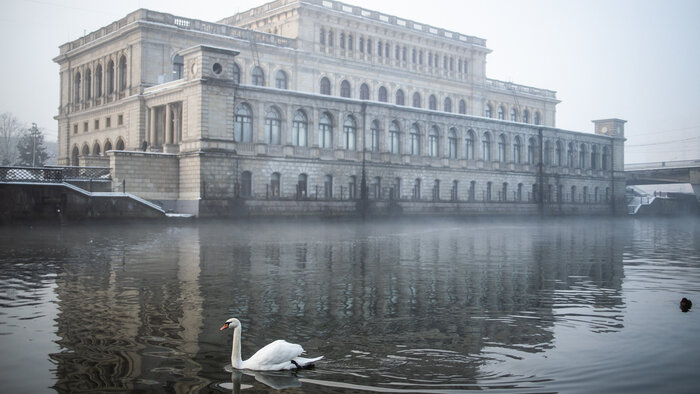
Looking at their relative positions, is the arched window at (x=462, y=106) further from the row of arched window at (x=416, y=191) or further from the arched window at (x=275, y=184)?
the arched window at (x=275, y=184)

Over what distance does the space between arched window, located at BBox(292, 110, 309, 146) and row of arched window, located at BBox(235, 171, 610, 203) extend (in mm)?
3005

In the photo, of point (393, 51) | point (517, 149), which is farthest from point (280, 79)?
point (517, 149)

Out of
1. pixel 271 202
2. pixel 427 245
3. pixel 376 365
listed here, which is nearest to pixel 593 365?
pixel 376 365

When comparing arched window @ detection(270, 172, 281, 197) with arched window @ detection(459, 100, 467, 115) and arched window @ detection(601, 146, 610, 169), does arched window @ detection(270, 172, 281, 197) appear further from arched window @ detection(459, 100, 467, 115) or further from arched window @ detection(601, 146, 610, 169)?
arched window @ detection(601, 146, 610, 169)

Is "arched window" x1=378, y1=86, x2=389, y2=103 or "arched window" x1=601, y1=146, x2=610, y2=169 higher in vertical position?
"arched window" x1=378, y1=86, x2=389, y2=103

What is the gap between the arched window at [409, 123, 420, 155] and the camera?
72.7 metres

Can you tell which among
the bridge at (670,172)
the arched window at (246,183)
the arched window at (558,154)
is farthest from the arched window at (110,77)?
the bridge at (670,172)

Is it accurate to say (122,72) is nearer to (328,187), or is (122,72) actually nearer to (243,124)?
(243,124)

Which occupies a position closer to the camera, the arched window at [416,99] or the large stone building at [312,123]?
the large stone building at [312,123]

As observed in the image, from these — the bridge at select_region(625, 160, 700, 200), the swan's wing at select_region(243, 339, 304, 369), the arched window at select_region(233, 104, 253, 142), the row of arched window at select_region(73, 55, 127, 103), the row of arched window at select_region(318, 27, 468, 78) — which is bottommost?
the swan's wing at select_region(243, 339, 304, 369)

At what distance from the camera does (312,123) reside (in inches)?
2467

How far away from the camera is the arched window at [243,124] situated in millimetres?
57094

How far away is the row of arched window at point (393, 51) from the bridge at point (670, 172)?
3217 centimetres

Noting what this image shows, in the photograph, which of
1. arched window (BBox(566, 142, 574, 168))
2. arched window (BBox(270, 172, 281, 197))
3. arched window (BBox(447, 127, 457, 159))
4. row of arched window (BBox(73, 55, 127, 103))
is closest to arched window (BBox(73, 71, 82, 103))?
row of arched window (BBox(73, 55, 127, 103))
